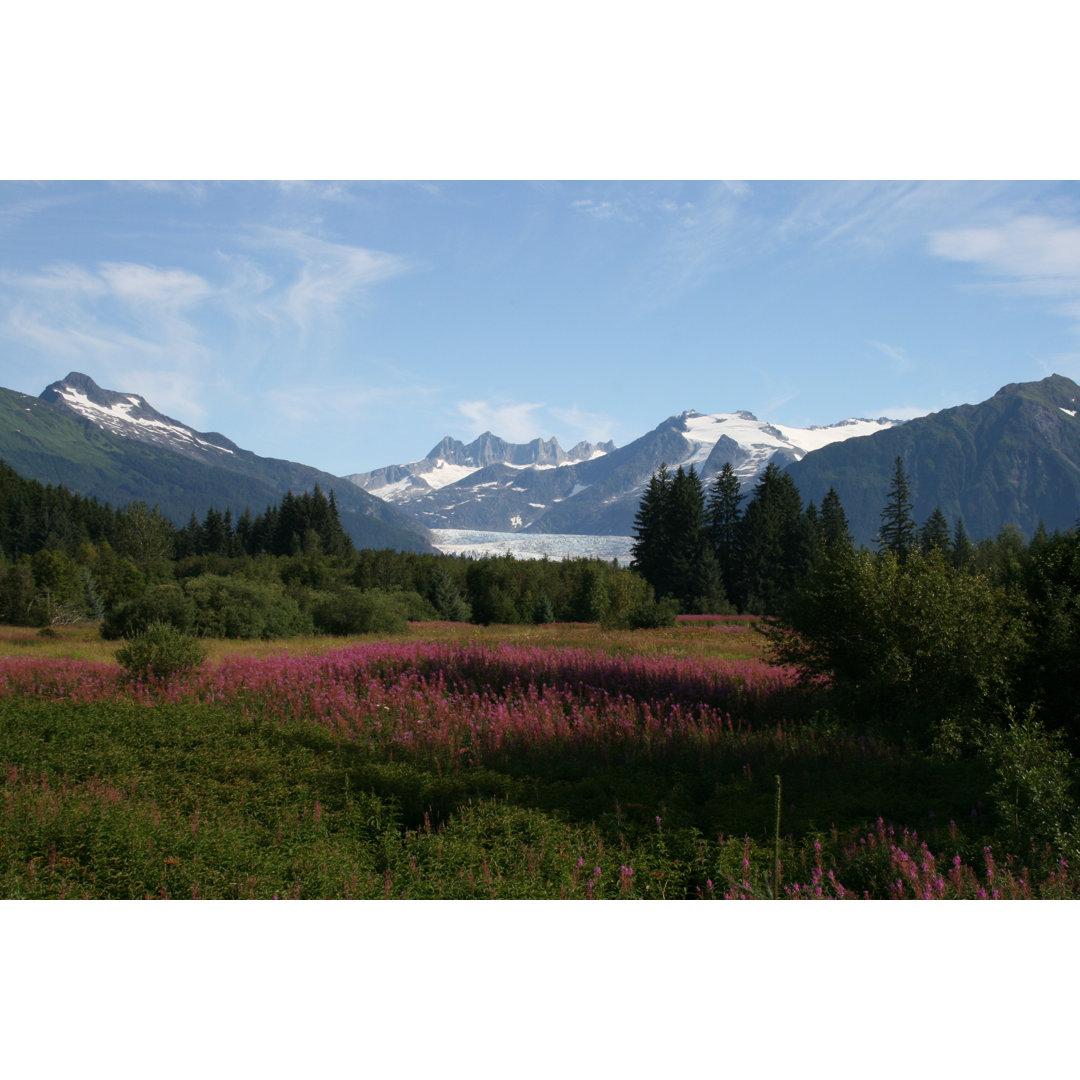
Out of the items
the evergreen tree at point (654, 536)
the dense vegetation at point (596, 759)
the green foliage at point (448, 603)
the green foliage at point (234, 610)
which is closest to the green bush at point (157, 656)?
the dense vegetation at point (596, 759)

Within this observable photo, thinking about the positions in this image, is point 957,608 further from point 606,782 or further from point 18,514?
point 18,514

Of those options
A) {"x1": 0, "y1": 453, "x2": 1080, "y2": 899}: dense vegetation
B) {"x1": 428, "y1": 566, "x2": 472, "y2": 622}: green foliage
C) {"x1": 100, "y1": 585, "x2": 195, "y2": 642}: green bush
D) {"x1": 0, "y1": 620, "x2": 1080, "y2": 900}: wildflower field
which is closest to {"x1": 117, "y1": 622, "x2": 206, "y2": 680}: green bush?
{"x1": 0, "y1": 453, "x2": 1080, "y2": 899}: dense vegetation

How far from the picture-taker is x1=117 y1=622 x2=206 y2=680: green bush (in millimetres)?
11836

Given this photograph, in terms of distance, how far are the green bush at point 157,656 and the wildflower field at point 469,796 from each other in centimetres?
25

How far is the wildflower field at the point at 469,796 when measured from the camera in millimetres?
4941

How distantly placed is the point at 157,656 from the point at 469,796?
26.6 ft

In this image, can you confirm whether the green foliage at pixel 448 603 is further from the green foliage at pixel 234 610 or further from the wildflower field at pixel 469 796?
the wildflower field at pixel 469 796

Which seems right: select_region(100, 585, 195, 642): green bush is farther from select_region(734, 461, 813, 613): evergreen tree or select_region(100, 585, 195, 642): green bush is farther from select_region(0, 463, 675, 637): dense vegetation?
select_region(734, 461, 813, 613): evergreen tree

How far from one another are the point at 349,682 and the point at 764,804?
27.9 feet

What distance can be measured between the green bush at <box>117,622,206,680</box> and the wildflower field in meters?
0.25

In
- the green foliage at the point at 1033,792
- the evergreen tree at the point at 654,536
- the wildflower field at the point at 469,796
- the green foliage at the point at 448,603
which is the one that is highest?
the evergreen tree at the point at 654,536

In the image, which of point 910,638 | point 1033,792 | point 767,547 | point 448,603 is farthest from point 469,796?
point 767,547

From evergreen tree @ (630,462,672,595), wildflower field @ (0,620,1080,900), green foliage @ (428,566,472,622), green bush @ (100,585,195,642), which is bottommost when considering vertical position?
green foliage @ (428,566,472,622)
